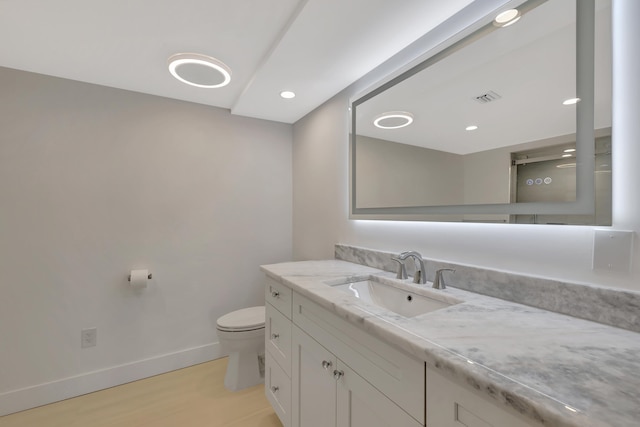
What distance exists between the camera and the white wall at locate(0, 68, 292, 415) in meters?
1.75

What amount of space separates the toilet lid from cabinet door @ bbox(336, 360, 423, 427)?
3.48ft

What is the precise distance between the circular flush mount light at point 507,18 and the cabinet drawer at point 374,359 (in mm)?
1247

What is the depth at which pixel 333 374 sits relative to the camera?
3.31 ft

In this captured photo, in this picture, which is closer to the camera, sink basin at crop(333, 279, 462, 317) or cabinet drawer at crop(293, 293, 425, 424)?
cabinet drawer at crop(293, 293, 425, 424)

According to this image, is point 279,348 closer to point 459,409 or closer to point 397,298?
point 397,298

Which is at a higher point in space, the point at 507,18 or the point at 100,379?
the point at 507,18

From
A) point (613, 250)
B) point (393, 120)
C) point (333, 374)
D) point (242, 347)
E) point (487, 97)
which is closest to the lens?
point (613, 250)

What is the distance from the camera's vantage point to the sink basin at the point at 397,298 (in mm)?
1112

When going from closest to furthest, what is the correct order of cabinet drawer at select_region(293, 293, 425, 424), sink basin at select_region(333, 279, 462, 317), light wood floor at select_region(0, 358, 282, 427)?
cabinet drawer at select_region(293, 293, 425, 424) < sink basin at select_region(333, 279, 462, 317) < light wood floor at select_region(0, 358, 282, 427)

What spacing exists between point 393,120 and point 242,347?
1.82 metres

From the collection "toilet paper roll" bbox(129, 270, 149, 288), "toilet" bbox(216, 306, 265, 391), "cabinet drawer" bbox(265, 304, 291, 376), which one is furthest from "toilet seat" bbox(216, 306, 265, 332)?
"toilet paper roll" bbox(129, 270, 149, 288)

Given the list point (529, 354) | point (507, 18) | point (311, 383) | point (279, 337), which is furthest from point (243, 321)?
point (507, 18)

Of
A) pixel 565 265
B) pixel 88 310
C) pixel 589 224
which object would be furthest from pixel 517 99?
pixel 88 310

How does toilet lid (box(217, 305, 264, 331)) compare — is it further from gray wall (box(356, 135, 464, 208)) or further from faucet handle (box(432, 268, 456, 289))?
faucet handle (box(432, 268, 456, 289))
